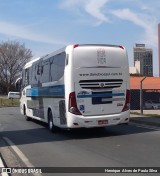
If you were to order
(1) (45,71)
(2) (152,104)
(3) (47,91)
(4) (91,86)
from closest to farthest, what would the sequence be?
(4) (91,86)
(3) (47,91)
(1) (45,71)
(2) (152,104)

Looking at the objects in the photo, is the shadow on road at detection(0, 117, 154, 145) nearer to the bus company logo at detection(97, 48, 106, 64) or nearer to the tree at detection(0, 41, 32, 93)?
the bus company logo at detection(97, 48, 106, 64)

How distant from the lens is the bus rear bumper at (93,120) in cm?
1461

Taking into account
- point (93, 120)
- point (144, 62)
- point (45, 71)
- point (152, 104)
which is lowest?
point (152, 104)

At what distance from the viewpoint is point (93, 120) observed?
583 inches

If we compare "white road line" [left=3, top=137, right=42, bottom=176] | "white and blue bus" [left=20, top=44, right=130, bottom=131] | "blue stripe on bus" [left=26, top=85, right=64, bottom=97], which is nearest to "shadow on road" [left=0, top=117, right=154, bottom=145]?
"white road line" [left=3, top=137, right=42, bottom=176]

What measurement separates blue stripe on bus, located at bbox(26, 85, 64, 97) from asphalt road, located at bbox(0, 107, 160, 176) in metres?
1.64

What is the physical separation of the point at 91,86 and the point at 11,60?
78.2 meters

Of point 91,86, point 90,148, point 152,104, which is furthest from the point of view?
point 152,104

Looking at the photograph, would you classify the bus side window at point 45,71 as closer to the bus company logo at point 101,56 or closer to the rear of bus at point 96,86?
the rear of bus at point 96,86

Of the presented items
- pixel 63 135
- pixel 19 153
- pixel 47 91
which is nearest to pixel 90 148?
pixel 19 153

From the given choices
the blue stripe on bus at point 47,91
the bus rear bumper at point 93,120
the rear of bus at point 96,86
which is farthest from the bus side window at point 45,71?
the bus rear bumper at point 93,120

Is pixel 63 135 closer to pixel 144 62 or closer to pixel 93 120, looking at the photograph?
pixel 93 120

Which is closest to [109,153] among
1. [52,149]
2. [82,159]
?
[82,159]

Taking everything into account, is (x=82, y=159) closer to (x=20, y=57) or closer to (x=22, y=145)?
(x=22, y=145)
